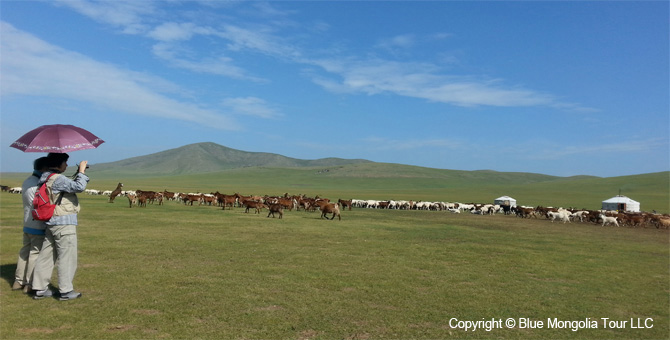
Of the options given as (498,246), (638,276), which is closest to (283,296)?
(638,276)

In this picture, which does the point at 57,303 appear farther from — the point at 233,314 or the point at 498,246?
the point at 498,246

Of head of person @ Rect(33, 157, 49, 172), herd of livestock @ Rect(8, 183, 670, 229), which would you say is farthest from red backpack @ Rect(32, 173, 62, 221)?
herd of livestock @ Rect(8, 183, 670, 229)

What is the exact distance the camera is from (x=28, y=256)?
810 centimetres

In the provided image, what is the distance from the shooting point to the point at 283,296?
8.41 m

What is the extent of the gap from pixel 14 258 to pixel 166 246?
4075 mm

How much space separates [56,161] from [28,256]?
2050mm

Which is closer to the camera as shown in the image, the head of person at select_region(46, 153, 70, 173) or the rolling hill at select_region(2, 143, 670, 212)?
the head of person at select_region(46, 153, 70, 173)

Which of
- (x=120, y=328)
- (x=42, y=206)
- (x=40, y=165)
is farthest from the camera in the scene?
(x=40, y=165)

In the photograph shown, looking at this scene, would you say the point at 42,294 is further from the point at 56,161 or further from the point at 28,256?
the point at 56,161

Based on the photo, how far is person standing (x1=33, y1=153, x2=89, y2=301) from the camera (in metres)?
7.45

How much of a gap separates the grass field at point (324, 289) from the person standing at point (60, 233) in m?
0.33

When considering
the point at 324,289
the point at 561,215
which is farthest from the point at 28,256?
the point at 561,215

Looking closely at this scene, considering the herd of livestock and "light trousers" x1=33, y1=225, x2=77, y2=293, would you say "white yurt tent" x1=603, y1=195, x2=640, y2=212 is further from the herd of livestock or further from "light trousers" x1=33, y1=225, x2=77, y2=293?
"light trousers" x1=33, y1=225, x2=77, y2=293

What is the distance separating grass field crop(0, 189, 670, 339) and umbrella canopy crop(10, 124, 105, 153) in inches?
109
